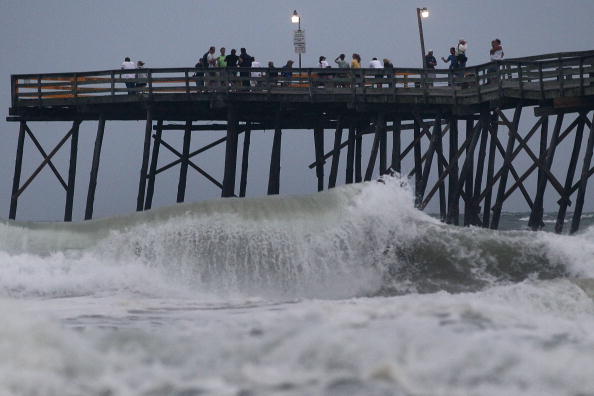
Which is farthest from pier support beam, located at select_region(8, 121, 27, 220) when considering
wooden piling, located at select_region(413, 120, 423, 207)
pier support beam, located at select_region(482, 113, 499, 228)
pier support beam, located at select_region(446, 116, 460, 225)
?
pier support beam, located at select_region(482, 113, 499, 228)

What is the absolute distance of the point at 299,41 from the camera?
2573cm

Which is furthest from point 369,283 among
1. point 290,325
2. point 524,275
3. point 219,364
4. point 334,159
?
point 334,159

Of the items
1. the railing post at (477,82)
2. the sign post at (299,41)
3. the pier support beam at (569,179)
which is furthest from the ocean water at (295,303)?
the sign post at (299,41)

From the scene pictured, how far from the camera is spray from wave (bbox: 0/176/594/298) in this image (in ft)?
34.0

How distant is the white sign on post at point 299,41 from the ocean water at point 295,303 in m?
14.3

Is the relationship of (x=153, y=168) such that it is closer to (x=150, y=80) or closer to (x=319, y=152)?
(x=150, y=80)

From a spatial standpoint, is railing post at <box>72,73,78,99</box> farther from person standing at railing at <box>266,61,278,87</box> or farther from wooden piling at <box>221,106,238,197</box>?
person standing at railing at <box>266,61,278,87</box>

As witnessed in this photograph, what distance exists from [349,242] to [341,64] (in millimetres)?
13618

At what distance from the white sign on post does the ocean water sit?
14309 mm

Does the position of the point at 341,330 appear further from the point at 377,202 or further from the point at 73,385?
the point at 377,202

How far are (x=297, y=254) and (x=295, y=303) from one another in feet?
8.15

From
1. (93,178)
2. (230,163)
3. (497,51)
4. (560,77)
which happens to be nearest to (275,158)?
(230,163)

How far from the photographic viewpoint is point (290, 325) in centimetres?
595

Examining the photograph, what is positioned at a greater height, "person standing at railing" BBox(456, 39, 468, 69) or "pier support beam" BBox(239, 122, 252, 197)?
"person standing at railing" BBox(456, 39, 468, 69)
